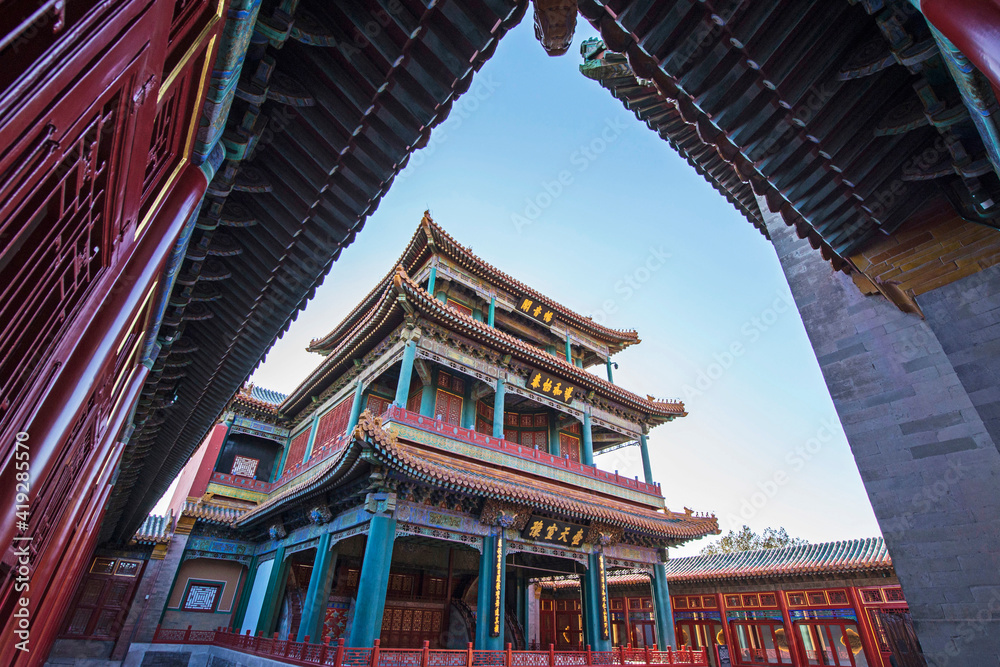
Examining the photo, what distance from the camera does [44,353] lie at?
156 centimetres

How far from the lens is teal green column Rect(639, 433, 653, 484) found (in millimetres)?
16938

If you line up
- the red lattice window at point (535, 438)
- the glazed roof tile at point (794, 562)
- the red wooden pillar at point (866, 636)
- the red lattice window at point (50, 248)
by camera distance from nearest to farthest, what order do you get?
the red lattice window at point (50, 248), the red wooden pillar at point (866, 636), the glazed roof tile at point (794, 562), the red lattice window at point (535, 438)

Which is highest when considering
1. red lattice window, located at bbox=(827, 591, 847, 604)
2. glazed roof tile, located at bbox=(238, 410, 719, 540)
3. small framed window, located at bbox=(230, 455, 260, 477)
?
small framed window, located at bbox=(230, 455, 260, 477)

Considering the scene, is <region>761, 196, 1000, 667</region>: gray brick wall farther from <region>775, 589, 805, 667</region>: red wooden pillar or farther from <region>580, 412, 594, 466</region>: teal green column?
<region>775, 589, 805, 667</region>: red wooden pillar

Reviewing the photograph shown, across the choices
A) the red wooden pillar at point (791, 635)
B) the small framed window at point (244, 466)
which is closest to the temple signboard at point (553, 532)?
the red wooden pillar at point (791, 635)

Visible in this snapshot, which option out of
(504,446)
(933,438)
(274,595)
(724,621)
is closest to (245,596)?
(274,595)

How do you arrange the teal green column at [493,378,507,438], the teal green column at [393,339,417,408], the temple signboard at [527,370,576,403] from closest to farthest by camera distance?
the teal green column at [393,339,417,408] < the teal green column at [493,378,507,438] < the temple signboard at [527,370,576,403]

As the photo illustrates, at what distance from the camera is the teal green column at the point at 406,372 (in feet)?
40.6

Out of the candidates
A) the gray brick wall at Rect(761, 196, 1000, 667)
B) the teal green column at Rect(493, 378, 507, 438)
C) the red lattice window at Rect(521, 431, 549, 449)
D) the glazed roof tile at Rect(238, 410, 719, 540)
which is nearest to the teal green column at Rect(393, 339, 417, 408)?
the glazed roof tile at Rect(238, 410, 719, 540)

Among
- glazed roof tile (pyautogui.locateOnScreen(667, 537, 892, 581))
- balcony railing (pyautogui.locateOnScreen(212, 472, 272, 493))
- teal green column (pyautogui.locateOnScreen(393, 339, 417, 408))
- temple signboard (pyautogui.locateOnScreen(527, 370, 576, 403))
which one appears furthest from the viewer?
balcony railing (pyautogui.locateOnScreen(212, 472, 272, 493))

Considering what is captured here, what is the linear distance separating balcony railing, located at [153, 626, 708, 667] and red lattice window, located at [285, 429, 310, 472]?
5.75 meters

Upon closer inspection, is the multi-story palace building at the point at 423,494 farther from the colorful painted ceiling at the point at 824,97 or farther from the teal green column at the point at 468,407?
the colorful painted ceiling at the point at 824,97

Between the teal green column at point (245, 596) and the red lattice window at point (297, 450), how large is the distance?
351cm

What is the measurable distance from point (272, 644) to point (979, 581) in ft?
39.9
